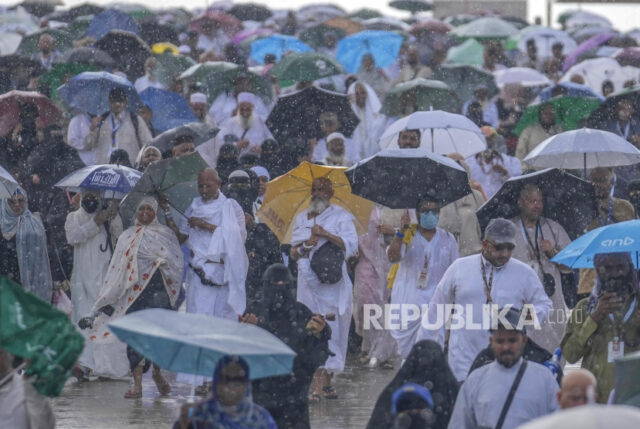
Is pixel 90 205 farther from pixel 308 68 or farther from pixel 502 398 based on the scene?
pixel 308 68

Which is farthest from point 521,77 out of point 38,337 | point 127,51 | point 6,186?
point 38,337

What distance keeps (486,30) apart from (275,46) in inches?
176

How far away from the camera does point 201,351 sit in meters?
8.95

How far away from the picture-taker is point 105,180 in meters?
14.4

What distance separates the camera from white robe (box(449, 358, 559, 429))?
905 centimetres

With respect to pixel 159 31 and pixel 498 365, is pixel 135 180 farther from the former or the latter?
pixel 159 31

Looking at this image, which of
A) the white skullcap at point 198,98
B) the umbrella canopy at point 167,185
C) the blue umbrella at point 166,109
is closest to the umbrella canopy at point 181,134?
the umbrella canopy at point 167,185

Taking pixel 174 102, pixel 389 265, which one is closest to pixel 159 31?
pixel 174 102

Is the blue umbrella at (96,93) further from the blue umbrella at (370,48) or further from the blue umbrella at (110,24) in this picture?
the blue umbrella at (370,48)

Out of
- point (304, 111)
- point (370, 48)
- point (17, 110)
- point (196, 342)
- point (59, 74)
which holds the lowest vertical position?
point (196, 342)

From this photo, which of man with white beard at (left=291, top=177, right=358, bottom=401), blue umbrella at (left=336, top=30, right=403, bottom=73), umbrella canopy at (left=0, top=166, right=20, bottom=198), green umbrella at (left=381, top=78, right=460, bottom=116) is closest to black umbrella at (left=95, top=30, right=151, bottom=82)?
blue umbrella at (left=336, top=30, right=403, bottom=73)

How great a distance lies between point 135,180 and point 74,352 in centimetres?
623

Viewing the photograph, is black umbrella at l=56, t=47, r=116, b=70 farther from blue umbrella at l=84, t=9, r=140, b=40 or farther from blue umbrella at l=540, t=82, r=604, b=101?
blue umbrella at l=540, t=82, r=604, b=101

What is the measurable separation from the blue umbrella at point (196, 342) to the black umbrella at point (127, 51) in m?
13.8
